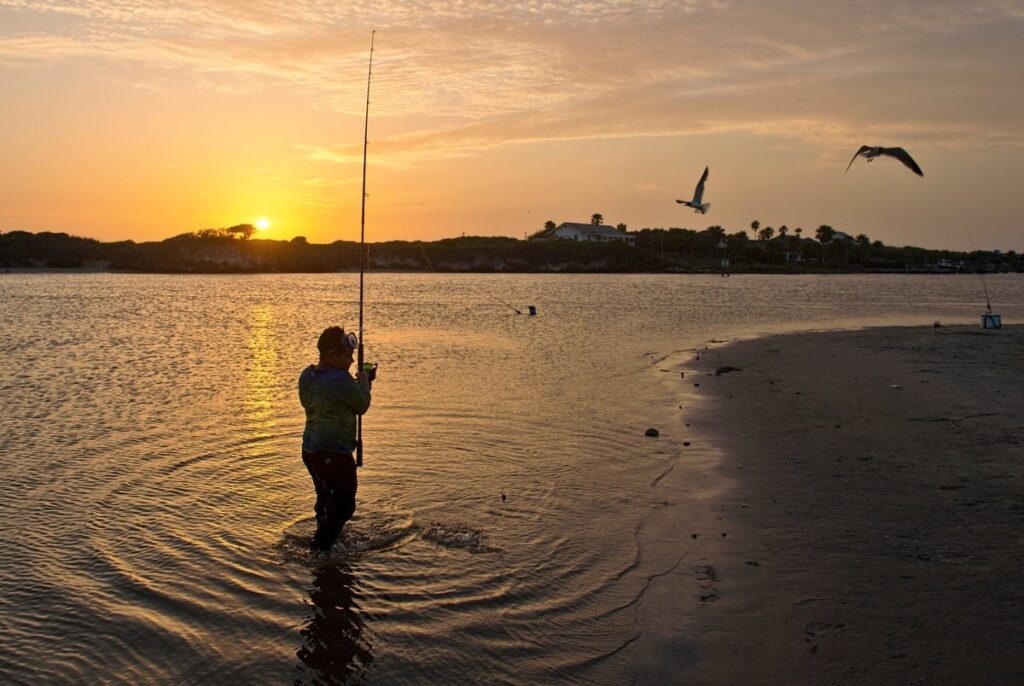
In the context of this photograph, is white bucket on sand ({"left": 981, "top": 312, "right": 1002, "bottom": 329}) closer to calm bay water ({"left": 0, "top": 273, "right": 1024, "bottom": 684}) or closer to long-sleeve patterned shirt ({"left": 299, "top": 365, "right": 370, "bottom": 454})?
calm bay water ({"left": 0, "top": 273, "right": 1024, "bottom": 684})

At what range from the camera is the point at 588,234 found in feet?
514

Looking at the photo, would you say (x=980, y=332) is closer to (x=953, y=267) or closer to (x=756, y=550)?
(x=756, y=550)

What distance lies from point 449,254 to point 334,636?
136m

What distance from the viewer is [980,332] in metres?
26.5

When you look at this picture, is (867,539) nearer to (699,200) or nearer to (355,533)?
(355,533)

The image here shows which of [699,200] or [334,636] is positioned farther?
[699,200]

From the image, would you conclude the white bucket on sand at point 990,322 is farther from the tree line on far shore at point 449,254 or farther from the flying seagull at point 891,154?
the tree line on far shore at point 449,254

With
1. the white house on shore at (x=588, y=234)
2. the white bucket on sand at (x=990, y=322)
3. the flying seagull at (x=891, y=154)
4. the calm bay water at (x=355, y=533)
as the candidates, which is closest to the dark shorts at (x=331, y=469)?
the calm bay water at (x=355, y=533)

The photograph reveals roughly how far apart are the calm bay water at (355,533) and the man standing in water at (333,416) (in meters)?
0.69

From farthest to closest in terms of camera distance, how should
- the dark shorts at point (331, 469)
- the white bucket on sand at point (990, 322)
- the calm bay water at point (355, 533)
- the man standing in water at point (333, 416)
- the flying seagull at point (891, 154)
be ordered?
1. the white bucket on sand at point (990, 322)
2. the flying seagull at point (891, 154)
3. the dark shorts at point (331, 469)
4. the man standing in water at point (333, 416)
5. the calm bay water at point (355, 533)

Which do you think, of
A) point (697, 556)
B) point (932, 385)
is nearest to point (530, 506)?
point (697, 556)

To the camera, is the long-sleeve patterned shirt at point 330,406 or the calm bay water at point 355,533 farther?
the long-sleeve patterned shirt at point 330,406

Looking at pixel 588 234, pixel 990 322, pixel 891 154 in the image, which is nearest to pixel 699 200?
pixel 891 154

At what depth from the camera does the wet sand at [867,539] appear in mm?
5012
